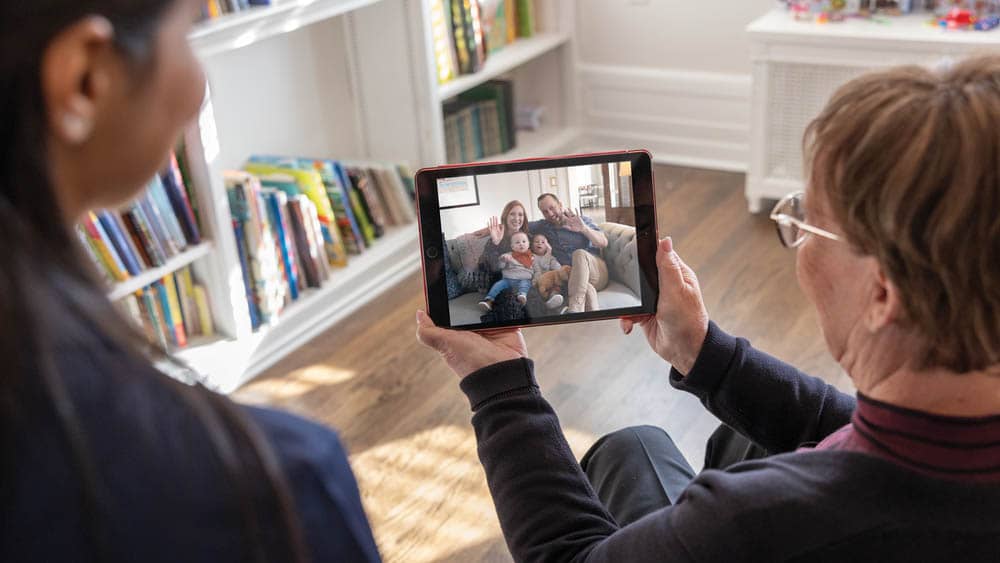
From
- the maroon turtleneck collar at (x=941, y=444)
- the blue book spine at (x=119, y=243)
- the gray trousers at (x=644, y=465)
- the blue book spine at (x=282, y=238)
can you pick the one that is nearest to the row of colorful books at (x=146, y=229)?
the blue book spine at (x=119, y=243)

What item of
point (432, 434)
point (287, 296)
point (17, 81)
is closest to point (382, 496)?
point (432, 434)

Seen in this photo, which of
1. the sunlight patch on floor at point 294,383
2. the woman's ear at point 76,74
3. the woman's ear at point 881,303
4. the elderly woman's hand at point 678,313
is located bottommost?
the sunlight patch on floor at point 294,383

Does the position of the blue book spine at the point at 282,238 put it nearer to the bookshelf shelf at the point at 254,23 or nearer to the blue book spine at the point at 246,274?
the blue book spine at the point at 246,274

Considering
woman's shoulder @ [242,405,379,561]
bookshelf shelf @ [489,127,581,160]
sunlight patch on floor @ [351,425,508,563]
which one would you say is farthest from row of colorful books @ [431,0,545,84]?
woman's shoulder @ [242,405,379,561]

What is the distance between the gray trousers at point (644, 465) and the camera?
136cm

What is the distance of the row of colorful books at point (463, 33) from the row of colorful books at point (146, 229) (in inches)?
38.1

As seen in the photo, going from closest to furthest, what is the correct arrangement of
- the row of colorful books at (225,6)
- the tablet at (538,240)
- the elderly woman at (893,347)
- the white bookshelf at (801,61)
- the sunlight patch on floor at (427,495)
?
the elderly woman at (893,347) < the tablet at (538,240) < the sunlight patch on floor at (427,495) < the row of colorful books at (225,6) < the white bookshelf at (801,61)

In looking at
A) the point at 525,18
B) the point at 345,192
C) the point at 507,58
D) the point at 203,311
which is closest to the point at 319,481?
the point at 203,311

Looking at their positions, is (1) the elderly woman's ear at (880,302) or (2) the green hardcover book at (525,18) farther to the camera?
(2) the green hardcover book at (525,18)

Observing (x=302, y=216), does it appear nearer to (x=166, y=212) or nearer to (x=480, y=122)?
(x=166, y=212)

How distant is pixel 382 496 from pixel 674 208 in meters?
1.67

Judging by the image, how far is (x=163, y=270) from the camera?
7.80 ft

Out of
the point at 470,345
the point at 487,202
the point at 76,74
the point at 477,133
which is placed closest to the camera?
the point at 76,74

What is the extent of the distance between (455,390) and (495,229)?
3.76 feet
